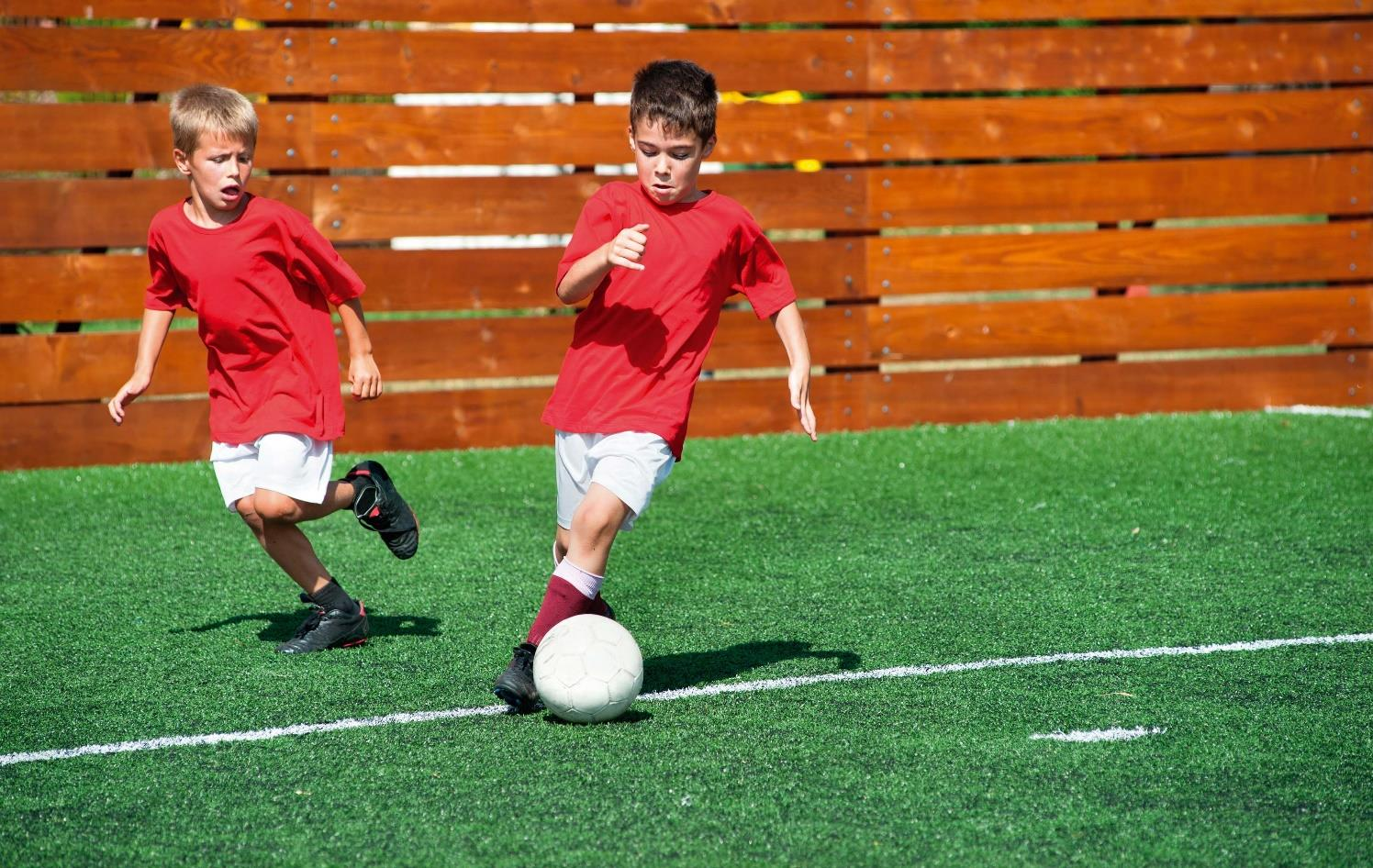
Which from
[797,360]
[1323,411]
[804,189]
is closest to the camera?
[797,360]

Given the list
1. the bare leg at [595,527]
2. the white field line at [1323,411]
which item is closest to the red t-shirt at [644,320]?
the bare leg at [595,527]

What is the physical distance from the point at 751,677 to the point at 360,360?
143 centimetres

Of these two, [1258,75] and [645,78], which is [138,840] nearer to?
[645,78]

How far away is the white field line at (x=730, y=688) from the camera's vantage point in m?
3.63

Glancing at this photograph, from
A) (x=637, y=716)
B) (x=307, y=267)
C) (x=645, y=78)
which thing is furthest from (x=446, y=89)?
(x=637, y=716)

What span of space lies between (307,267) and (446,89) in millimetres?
3645

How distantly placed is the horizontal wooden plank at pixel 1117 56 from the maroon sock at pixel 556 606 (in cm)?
509

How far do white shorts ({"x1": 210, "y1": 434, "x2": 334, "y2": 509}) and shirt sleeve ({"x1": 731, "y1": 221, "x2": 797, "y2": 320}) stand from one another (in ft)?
4.30

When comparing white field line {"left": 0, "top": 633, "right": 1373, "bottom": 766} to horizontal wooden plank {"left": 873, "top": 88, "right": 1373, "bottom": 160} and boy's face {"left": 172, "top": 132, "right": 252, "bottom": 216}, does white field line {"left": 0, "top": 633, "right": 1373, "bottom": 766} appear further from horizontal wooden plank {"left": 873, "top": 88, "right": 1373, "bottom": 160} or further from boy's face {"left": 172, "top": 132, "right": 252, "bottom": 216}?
horizontal wooden plank {"left": 873, "top": 88, "right": 1373, "bottom": 160}

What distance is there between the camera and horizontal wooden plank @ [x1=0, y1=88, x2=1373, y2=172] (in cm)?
758

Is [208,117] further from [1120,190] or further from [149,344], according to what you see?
[1120,190]

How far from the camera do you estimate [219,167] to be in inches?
169

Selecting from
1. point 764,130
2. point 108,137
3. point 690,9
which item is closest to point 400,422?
point 108,137

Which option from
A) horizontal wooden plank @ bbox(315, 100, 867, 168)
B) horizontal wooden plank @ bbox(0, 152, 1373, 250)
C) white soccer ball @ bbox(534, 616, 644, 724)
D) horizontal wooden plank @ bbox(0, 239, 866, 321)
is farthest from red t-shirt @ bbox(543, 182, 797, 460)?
horizontal wooden plank @ bbox(315, 100, 867, 168)
